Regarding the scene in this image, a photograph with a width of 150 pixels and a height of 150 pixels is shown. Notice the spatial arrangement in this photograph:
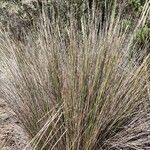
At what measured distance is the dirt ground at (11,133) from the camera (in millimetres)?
2494

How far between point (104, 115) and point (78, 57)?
36 centimetres

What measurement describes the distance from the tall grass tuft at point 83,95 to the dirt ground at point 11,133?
0.14 m

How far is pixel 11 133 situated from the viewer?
8.46 ft

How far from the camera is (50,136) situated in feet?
7.11

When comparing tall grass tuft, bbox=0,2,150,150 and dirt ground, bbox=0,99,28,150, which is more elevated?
tall grass tuft, bbox=0,2,150,150

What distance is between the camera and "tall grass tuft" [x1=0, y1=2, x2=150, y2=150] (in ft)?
6.89

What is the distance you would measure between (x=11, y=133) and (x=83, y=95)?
2.25 ft

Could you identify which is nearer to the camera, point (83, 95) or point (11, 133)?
point (83, 95)

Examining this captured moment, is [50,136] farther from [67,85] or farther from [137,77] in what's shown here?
[137,77]

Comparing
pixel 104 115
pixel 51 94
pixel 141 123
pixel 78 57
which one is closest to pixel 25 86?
pixel 51 94

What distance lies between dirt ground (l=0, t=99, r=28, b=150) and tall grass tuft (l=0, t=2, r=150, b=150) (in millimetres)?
137

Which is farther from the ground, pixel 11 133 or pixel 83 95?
pixel 83 95

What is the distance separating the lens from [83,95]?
2.12m

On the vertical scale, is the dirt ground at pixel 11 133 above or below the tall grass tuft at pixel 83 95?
below
